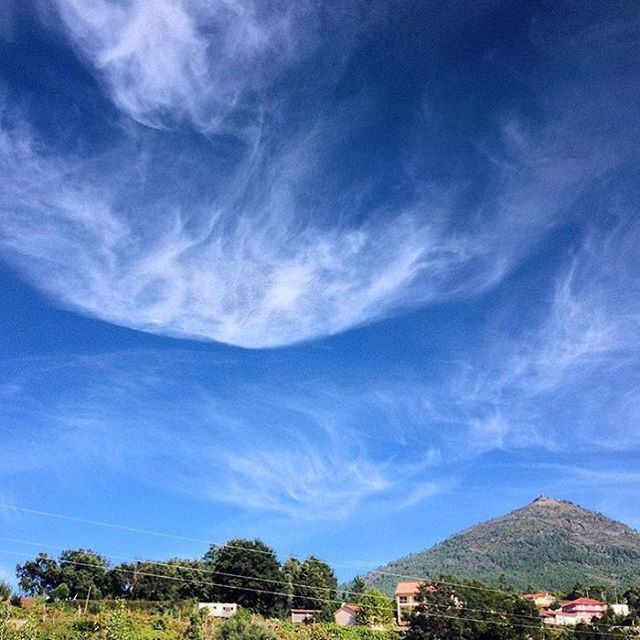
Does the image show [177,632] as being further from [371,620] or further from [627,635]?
[627,635]

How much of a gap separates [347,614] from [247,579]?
18185 millimetres

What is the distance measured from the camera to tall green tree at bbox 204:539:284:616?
64812 millimetres

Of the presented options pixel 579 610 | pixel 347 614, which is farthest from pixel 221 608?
pixel 579 610

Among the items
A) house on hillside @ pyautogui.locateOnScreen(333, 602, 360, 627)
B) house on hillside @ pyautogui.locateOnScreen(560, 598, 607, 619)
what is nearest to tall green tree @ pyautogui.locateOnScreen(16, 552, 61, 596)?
house on hillside @ pyautogui.locateOnScreen(333, 602, 360, 627)

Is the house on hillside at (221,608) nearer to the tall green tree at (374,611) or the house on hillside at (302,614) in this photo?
the house on hillside at (302,614)

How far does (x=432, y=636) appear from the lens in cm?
5259

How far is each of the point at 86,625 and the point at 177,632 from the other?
5800 millimetres

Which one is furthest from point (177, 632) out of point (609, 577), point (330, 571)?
point (609, 577)

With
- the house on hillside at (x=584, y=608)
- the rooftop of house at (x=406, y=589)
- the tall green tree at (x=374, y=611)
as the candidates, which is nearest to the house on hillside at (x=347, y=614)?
the tall green tree at (x=374, y=611)

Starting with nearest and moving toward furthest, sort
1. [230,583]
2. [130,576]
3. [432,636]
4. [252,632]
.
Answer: [252,632]
[432,636]
[230,583]
[130,576]

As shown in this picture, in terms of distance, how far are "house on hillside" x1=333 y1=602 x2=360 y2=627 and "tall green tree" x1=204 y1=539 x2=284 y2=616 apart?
1000 centimetres

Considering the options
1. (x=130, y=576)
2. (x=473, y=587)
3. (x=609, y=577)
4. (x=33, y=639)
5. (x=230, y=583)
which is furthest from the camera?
(x=609, y=577)

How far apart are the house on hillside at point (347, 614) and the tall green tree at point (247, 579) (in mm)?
10001

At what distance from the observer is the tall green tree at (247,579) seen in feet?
213
